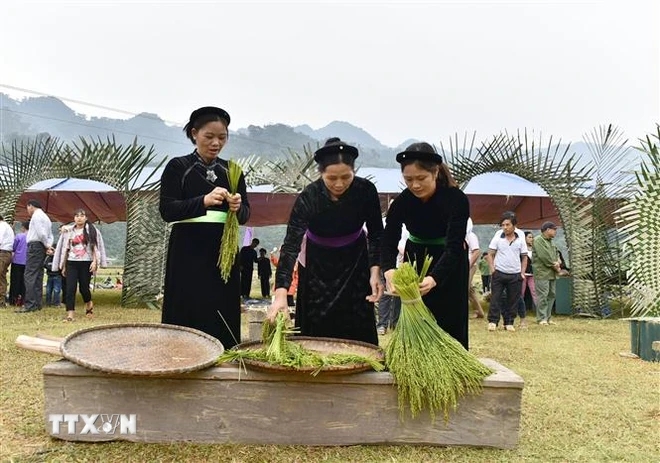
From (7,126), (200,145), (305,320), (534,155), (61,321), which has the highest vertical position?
(7,126)

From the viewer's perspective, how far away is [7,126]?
92.0m

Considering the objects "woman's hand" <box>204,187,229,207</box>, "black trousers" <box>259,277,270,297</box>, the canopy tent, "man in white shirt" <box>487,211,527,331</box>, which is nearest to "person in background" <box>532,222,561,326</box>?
"man in white shirt" <box>487,211,527,331</box>

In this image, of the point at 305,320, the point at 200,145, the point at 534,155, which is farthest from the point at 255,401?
the point at 534,155

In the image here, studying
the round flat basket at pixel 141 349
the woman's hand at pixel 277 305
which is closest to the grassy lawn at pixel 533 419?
the round flat basket at pixel 141 349

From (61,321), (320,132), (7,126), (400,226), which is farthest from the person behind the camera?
(320,132)

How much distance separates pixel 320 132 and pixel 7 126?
85.5 m

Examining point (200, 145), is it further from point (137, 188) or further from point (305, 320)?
point (137, 188)

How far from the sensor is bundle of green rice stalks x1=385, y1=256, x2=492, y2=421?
2.56 metres

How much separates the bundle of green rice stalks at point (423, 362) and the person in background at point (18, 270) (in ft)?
27.1

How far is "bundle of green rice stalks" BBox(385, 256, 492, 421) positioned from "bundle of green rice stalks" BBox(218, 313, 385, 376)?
135mm

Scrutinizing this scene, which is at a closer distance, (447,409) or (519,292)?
(447,409)

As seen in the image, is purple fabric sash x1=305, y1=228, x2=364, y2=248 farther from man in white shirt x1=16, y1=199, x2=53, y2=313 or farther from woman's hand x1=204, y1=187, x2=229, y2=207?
man in white shirt x1=16, y1=199, x2=53, y2=313

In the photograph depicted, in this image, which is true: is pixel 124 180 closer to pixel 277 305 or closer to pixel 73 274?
pixel 73 274

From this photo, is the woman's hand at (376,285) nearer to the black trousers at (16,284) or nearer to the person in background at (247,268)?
the black trousers at (16,284)
